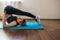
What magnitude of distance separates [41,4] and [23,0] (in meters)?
0.51

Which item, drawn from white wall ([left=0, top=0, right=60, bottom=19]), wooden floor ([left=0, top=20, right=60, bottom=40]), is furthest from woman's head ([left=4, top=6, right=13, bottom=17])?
white wall ([left=0, top=0, right=60, bottom=19])

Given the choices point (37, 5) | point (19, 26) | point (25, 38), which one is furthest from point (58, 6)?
point (25, 38)

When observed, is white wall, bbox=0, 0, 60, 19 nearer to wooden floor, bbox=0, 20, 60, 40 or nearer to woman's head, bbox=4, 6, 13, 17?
woman's head, bbox=4, 6, 13, 17

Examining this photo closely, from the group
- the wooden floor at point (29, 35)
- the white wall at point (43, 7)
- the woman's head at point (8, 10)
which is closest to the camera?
the wooden floor at point (29, 35)

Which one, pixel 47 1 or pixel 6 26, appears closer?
pixel 6 26

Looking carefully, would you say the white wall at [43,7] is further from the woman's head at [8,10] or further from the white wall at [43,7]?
the woman's head at [8,10]

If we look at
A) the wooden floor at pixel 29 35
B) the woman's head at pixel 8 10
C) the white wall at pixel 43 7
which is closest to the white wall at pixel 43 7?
the white wall at pixel 43 7

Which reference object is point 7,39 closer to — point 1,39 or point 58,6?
point 1,39

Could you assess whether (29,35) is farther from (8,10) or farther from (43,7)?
(43,7)

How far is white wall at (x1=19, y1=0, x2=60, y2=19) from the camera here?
151 inches

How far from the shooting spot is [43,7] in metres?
3.88

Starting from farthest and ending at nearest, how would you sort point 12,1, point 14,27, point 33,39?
point 12,1
point 14,27
point 33,39

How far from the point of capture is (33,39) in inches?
69.3

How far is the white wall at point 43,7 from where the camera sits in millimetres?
3836
